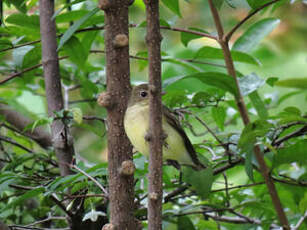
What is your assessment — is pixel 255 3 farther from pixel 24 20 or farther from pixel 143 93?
pixel 24 20

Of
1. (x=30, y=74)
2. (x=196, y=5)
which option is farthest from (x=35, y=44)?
(x=196, y=5)

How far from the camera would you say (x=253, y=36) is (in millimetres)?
1366

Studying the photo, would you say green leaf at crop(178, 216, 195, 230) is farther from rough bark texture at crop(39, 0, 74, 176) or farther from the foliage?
rough bark texture at crop(39, 0, 74, 176)

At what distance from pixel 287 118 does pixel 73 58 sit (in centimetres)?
58

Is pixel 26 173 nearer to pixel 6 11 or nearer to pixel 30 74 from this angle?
pixel 30 74

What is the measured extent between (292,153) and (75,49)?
1.92 ft

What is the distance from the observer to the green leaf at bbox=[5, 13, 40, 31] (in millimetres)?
1244

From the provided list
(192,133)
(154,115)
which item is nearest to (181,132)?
(192,133)

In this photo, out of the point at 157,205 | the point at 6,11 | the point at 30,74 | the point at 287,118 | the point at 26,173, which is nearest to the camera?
the point at 157,205

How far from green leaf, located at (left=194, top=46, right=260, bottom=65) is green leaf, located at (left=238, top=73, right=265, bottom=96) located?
13cm

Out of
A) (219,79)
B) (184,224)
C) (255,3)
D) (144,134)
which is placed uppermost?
(255,3)

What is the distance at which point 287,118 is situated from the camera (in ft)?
3.24

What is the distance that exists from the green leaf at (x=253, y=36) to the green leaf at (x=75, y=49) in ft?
1.31

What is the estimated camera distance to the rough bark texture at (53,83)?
4.13 ft
